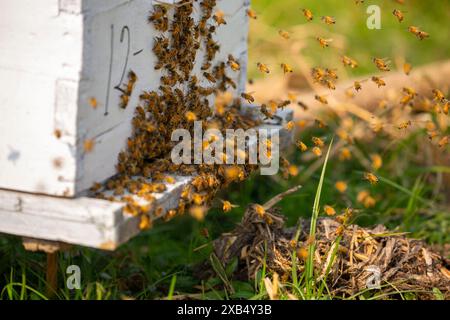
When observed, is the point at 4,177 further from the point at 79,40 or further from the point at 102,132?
the point at 79,40

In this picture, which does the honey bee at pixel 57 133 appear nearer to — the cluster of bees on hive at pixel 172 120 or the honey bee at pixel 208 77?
the cluster of bees on hive at pixel 172 120

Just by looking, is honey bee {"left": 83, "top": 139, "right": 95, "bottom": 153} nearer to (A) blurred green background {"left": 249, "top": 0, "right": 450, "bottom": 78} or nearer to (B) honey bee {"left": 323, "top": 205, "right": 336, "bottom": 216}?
(B) honey bee {"left": 323, "top": 205, "right": 336, "bottom": 216}

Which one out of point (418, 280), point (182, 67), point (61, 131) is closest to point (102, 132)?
point (61, 131)

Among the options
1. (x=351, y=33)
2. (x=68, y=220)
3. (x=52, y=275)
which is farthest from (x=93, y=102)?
(x=351, y=33)

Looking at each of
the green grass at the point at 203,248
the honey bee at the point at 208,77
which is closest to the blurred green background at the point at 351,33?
the green grass at the point at 203,248

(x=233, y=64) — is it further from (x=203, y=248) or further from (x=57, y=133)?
(x=57, y=133)

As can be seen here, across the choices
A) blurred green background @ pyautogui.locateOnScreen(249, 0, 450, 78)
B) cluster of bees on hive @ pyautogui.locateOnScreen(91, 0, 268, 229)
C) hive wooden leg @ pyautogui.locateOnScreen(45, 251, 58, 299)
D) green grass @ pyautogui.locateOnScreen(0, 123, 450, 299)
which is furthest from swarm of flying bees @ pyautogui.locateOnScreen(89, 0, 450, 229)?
blurred green background @ pyautogui.locateOnScreen(249, 0, 450, 78)
